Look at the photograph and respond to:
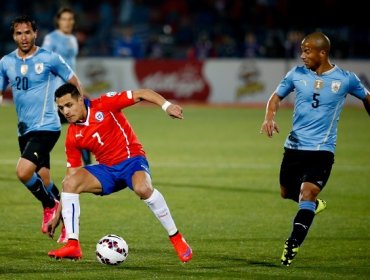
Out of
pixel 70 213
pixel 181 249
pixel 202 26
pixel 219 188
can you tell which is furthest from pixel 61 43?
pixel 202 26

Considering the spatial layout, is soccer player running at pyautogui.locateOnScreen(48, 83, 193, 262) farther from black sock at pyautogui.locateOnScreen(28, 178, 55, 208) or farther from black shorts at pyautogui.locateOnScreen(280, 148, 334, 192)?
black sock at pyautogui.locateOnScreen(28, 178, 55, 208)

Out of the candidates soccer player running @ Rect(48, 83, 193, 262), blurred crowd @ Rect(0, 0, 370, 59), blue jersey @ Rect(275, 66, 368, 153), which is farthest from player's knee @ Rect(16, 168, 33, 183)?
blurred crowd @ Rect(0, 0, 370, 59)

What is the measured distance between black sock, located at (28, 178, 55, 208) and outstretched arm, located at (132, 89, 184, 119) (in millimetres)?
2355

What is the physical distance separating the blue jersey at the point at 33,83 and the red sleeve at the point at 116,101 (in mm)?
1836

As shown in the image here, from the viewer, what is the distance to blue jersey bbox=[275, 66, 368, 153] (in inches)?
334

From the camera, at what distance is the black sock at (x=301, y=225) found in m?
8.03

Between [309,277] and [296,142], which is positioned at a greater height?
[296,142]

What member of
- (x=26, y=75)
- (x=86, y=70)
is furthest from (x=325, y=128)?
(x=86, y=70)

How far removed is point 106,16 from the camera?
104 feet

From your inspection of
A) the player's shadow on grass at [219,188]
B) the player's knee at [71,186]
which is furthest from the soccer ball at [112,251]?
the player's shadow on grass at [219,188]

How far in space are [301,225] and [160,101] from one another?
167 centimetres

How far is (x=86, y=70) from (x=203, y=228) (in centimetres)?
1961

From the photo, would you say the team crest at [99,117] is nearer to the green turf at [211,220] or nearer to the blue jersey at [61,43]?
the green turf at [211,220]

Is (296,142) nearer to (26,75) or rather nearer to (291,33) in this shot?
(26,75)
